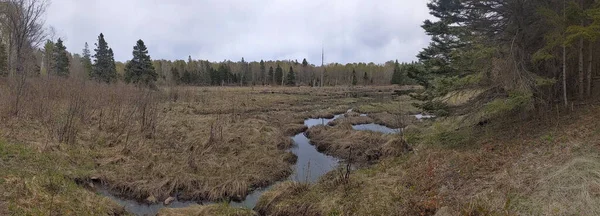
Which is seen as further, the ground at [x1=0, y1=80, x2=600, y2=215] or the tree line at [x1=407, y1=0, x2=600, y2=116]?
the tree line at [x1=407, y1=0, x2=600, y2=116]

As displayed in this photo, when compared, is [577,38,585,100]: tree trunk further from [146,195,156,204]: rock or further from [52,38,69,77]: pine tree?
[52,38,69,77]: pine tree

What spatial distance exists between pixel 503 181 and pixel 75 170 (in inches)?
472

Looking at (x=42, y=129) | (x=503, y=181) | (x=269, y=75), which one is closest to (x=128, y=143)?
(x=42, y=129)

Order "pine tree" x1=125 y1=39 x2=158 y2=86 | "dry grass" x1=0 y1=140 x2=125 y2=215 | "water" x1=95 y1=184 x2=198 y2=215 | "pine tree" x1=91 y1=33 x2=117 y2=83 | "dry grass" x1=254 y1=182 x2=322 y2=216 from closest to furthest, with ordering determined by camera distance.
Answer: "dry grass" x1=0 y1=140 x2=125 y2=215, "dry grass" x1=254 y1=182 x2=322 y2=216, "water" x1=95 y1=184 x2=198 y2=215, "pine tree" x1=125 y1=39 x2=158 y2=86, "pine tree" x1=91 y1=33 x2=117 y2=83

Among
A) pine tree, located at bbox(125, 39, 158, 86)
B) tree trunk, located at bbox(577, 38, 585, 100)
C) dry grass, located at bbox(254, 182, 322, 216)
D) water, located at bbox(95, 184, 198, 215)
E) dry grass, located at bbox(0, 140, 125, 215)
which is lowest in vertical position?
water, located at bbox(95, 184, 198, 215)

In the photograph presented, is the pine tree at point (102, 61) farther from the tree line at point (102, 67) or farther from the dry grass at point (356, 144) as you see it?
the dry grass at point (356, 144)

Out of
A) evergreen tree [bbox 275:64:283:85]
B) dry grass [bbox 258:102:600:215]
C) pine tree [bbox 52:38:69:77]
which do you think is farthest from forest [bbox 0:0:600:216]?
evergreen tree [bbox 275:64:283:85]

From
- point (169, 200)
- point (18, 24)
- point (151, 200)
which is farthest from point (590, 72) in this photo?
point (18, 24)

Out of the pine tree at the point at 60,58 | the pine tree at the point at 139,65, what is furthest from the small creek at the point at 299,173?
the pine tree at the point at 60,58

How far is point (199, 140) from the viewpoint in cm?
1501

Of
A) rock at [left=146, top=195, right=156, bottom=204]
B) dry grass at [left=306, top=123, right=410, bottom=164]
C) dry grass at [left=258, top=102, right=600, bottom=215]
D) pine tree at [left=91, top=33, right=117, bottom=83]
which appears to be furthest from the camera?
pine tree at [left=91, top=33, right=117, bottom=83]

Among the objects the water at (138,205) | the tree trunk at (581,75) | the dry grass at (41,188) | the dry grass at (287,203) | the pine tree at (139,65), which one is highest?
the pine tree at (139,65)

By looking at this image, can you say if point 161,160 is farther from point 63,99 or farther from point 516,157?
point 516,157

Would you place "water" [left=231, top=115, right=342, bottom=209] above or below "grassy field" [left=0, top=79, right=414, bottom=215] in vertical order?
below
